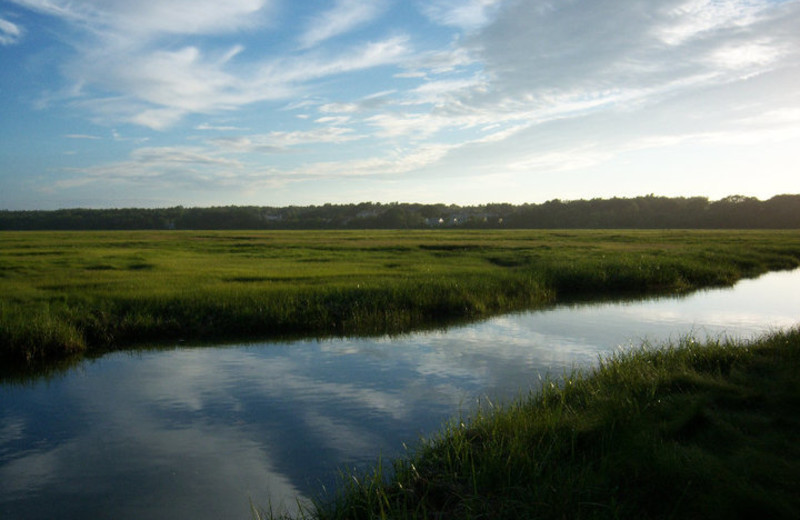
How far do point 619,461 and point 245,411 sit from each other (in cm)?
584

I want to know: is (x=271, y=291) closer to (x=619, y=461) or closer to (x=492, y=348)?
(x=492, y=348)

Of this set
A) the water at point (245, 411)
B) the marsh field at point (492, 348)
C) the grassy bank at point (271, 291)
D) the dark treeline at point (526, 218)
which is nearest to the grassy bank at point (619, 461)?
the marsh field at point (492, 348)

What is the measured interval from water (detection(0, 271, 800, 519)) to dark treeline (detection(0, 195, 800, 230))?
84.8 metres

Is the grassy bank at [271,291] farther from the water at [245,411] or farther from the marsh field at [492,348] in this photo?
the water at [245,411]

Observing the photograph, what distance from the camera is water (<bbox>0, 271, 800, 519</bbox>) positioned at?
6426mm

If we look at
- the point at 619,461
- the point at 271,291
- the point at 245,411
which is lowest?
the point at 245,411

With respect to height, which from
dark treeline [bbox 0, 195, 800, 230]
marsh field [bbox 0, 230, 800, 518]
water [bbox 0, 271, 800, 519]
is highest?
dark treeline [bbox 0, 195, 800, 230]

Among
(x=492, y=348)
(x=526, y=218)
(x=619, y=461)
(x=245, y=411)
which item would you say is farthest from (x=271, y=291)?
(x=526, y=218)

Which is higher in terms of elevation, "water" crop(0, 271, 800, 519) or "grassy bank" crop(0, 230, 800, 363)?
"grassy bank" crop(0, 230, 800, 363)

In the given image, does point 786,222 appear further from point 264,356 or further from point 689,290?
point 264,356

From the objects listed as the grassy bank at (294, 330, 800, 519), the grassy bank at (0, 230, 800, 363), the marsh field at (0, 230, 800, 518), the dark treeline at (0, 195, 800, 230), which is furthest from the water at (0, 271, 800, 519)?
the dark treeline at (0, 195, 800, 230)

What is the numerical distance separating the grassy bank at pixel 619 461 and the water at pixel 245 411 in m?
1.35

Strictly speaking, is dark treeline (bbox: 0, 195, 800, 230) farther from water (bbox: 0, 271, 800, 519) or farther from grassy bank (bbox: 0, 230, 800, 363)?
water (bbox: 0, 271, 800, 519)

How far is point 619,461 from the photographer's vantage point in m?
5.16
